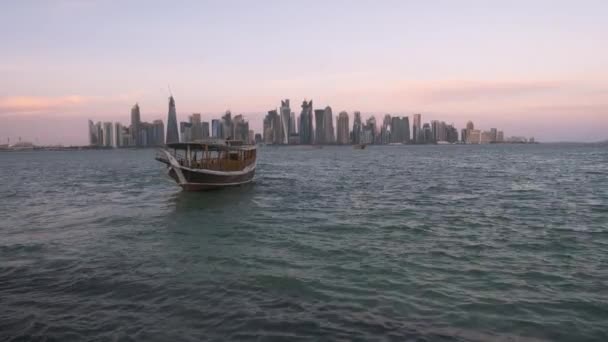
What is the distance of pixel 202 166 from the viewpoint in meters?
35.3

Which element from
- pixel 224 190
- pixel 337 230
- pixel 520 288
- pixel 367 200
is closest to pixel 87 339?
pixel 520 288

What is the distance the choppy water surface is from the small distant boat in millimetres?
7252

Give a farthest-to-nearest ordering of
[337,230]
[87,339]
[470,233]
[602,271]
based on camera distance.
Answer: [337,230], [470,233], [602,271], [87,339]

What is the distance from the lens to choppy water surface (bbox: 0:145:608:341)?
927 centimetres

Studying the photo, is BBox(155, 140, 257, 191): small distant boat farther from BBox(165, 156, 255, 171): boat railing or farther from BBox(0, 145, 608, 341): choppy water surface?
BBox(0, 145, 608, 341): choppy water surface

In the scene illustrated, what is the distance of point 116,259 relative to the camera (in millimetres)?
14938

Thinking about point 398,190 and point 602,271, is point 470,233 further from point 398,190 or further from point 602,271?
point 398,190

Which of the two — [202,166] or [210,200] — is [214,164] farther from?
[210,200]

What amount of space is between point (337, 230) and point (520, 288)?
9.09m

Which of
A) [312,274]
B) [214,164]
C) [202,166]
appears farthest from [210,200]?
[312,274]

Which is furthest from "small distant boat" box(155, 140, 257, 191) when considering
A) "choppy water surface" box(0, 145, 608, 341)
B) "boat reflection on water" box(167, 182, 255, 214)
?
"choppy water surface" box(0, 145, 608, 341)

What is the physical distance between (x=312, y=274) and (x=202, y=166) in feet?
78.9

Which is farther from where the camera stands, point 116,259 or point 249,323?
point 116,259

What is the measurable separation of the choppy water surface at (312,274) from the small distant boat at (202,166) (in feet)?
23.8
